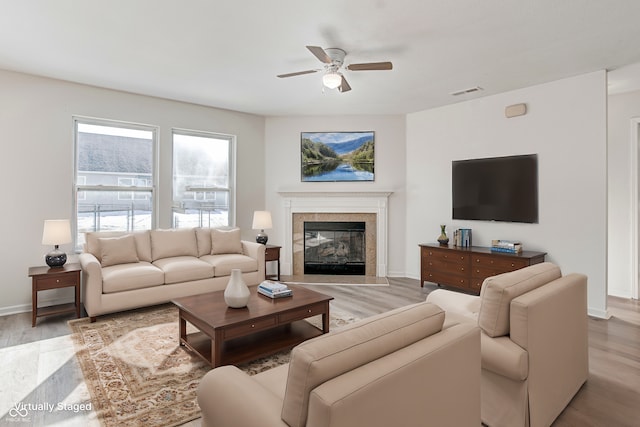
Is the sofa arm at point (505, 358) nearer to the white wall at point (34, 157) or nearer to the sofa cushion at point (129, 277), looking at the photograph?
the sofa cushion at point (129, 277)

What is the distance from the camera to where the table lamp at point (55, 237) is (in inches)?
150

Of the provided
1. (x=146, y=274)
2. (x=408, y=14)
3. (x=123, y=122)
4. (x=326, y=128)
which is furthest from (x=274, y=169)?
(x=408, y=14)

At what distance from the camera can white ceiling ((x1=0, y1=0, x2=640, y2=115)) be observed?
2729 millimetres

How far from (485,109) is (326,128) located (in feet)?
8.17

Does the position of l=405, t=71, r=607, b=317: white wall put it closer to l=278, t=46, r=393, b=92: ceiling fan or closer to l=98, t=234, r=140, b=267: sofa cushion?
l=278, t=46, r=393, b=92: ceiling fan

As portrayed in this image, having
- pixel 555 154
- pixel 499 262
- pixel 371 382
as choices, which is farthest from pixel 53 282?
pixel 555 154

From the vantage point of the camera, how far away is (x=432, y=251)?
16.8 feet

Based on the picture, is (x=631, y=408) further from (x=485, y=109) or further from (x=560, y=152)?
(x=485, y=109)

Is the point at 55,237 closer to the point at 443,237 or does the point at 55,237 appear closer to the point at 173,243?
the point at 173,243

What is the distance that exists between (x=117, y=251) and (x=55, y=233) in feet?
2.07

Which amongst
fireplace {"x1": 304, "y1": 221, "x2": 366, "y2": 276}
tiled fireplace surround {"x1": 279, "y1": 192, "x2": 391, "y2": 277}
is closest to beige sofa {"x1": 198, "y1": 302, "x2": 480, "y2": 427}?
tiled fireplace surround {"x1": 279, "y1": 192, "x2": 391, "y2": 277}

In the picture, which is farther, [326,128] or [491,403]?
[326,128]

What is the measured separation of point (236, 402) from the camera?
1310 millimetres

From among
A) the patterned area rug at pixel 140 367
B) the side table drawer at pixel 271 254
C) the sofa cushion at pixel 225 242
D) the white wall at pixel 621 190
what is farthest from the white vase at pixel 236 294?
the white wall at pixel 621 190
